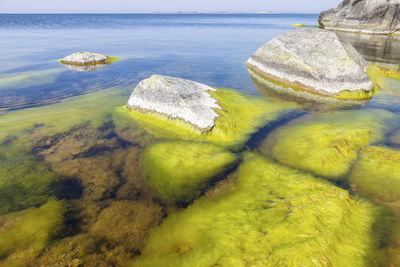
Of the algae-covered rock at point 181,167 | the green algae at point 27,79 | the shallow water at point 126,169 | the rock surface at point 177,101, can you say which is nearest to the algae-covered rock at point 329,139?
the shallow water at point 126,169

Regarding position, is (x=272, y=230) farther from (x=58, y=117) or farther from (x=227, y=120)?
(x=58, y=117)

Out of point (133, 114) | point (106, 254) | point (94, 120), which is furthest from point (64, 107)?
point (106, 254)

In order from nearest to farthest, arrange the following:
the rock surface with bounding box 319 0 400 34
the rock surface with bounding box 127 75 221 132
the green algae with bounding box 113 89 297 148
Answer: the green algae with bounding box 113 89 297 148, the rock surface with bounding box 127 75 221 132, the rock surface with bounding box 319 0 400 34

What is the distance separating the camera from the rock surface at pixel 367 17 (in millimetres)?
33406

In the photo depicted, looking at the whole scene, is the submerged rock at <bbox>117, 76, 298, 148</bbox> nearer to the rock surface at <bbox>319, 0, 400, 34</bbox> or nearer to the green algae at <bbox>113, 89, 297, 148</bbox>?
the green algae at <bbox>113, 89, 297, 148</bbox>

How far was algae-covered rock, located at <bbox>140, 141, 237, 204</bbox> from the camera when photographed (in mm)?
4950

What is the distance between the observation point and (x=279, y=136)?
7016mm

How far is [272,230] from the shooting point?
3.80 metres

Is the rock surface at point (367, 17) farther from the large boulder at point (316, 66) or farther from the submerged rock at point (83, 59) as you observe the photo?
the submerged rock at point (83, 59)

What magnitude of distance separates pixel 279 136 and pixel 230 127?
1.58m

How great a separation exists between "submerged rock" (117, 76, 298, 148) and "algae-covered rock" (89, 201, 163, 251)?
2.84m

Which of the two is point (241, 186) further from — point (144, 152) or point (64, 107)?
point (64, 107)

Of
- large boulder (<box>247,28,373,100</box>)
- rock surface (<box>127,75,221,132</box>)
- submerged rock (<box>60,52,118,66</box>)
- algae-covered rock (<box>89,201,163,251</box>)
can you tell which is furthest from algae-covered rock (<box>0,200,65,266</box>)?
submerged rock (<box>60,52,118,66</box>)

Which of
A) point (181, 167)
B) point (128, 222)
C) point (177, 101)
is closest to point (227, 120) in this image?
point (177, 101)
